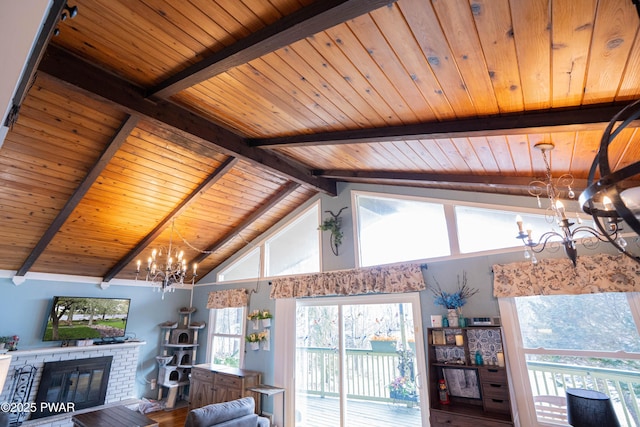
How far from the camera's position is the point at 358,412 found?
15.1 feet

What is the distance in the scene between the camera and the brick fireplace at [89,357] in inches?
195

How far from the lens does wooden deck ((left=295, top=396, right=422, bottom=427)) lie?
4.16m

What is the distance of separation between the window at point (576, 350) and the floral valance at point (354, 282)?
3.66ft

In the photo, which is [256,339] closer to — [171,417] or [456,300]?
[171,417]

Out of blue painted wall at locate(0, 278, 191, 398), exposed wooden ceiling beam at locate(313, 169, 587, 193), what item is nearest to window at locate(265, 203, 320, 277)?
exposed wooden ceiling beam at locate(313, 169, 587, 193)

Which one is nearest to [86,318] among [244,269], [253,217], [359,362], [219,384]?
[219,384]

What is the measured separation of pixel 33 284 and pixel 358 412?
580 centimetres

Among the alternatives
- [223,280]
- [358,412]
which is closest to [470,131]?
[358,412]

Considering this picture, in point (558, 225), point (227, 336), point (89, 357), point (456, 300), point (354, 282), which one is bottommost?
point (89, 357)

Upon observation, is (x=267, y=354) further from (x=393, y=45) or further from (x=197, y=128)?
(x=393, y=45)

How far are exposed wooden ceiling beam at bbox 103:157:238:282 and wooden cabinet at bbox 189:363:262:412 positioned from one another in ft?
7.97

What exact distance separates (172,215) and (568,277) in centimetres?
523

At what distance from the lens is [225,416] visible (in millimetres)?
3164

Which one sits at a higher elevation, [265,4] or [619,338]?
[265,4]
